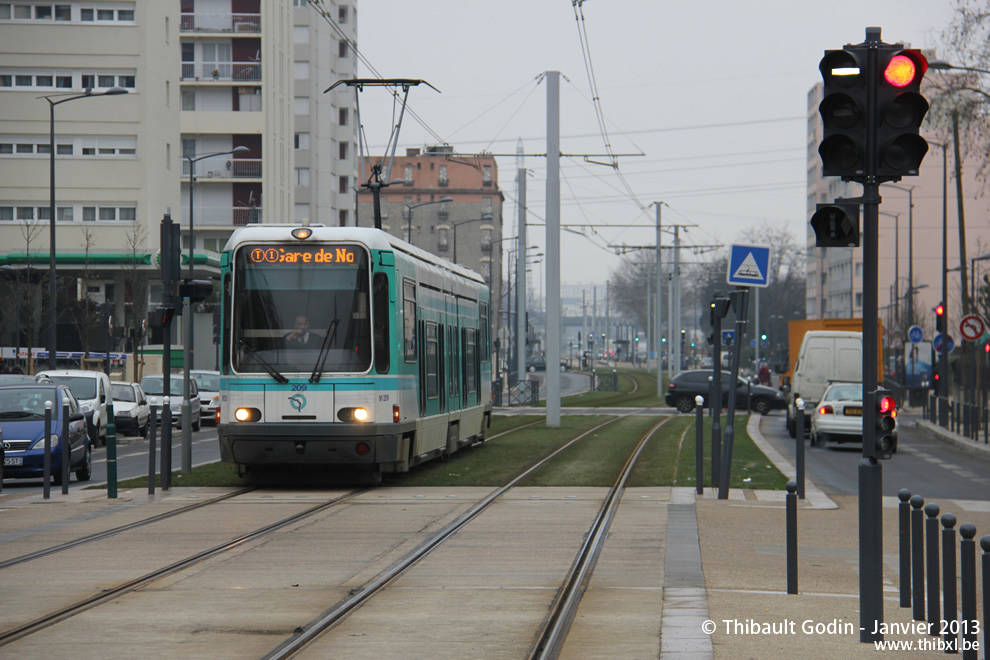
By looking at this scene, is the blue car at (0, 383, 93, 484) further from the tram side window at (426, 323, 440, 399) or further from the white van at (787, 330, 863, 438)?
the white van at (787, 330, 863, 438)

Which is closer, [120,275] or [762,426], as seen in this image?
[762,426]

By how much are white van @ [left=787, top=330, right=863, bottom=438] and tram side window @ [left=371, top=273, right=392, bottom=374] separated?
19509 millimetres

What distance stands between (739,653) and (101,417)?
84.4 feet

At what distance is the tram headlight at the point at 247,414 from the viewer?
1745cm

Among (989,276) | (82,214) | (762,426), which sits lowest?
(762,426)

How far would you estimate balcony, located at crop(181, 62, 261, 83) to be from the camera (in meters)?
80.3

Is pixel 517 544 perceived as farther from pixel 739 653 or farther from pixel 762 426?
pixel 762 426

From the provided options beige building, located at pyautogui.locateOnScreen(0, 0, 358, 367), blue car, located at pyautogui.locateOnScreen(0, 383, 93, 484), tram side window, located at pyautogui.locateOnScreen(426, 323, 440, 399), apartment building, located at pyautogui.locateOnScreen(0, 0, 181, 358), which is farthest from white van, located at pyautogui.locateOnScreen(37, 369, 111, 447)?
apartment building, located at pyautogui.locateOnScreen(0, 0, 181, 358)

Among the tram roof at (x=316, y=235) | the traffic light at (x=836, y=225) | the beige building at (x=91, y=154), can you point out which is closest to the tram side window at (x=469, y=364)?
the tram roof at (x=316, y=235)

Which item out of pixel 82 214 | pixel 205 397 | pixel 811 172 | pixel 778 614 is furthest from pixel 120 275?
pixel 811 172

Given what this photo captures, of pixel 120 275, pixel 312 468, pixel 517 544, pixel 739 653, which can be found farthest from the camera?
pixel 120 275

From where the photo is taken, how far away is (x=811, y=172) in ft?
448

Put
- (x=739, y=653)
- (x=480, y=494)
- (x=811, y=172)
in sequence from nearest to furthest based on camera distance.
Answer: (x=739, y=653) → (x=480, y=494) → (x=811, y=172)

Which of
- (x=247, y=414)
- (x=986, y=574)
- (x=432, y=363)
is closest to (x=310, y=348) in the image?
(x=247, y=414)
